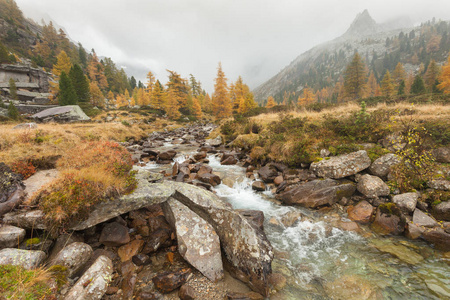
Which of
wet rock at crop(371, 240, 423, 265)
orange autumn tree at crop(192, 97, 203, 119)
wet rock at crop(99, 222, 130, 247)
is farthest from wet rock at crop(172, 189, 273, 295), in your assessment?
orange autumn tree at crop(192, 97, 203, 119)

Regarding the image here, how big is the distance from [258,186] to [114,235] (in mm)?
7144

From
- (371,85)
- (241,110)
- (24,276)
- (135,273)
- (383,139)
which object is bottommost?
(135,273)

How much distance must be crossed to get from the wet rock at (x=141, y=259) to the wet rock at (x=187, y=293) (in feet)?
4.66

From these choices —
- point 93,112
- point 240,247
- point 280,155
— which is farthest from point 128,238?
point 93,112

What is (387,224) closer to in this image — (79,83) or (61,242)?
(61,242)

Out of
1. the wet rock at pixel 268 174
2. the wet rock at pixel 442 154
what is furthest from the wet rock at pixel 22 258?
the wet rock at pixel 442 154

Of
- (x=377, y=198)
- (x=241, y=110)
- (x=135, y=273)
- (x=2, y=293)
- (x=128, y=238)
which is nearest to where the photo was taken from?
(x=2, y=293)

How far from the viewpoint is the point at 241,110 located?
151ft

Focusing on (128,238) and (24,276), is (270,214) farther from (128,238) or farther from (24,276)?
(24,276)

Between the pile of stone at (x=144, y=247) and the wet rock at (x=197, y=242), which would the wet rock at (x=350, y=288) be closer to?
the pile of stone at (x=144, y=247)

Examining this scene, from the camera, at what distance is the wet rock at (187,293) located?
13.4 ft

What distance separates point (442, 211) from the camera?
6.46 metres

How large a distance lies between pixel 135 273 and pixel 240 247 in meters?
2.96

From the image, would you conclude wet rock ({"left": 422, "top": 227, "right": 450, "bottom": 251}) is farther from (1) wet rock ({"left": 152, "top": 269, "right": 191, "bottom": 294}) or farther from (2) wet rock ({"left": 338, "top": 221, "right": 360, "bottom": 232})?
(1) wet rock ({"left": 152, "top": 269, "right": 191, "bottom": 294})
